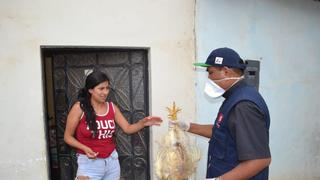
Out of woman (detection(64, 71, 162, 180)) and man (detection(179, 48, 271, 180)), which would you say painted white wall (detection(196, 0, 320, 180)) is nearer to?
woman (detection(64, 71, 162, 180))

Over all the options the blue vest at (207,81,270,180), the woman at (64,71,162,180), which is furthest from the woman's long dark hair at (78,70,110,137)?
the blue vest at (207,81,270,180)

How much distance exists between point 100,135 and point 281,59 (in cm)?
296

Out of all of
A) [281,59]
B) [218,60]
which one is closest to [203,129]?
[218,60]

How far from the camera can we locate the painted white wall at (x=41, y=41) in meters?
3.49

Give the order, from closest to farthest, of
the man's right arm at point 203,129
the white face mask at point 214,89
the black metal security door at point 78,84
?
the white face mask at point 214,89
the man's right arm at point 203,129
the black metal security door at point 78,84

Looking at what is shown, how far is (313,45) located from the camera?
542 centimetres

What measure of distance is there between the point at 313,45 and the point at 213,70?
136 inches

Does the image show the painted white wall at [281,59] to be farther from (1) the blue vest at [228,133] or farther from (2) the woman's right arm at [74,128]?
(1) the blue vest at [228,133]

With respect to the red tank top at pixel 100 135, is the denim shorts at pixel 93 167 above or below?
below

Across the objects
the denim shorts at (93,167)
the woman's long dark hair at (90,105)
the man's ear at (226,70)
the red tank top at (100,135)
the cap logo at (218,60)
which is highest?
the cap logo at (218,60)

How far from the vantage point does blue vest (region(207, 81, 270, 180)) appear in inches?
96.1

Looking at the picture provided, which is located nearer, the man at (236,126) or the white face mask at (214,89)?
the man at (236,126)

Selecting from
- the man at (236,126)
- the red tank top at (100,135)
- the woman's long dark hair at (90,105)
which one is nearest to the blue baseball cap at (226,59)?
the man at (236,126)

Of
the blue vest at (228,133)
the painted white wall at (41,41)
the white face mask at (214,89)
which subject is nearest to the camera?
the blue vest at (228,133)
